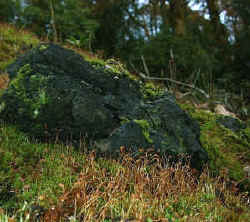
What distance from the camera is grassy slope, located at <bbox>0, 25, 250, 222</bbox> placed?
247 centimetres

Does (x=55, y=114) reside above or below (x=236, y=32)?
below

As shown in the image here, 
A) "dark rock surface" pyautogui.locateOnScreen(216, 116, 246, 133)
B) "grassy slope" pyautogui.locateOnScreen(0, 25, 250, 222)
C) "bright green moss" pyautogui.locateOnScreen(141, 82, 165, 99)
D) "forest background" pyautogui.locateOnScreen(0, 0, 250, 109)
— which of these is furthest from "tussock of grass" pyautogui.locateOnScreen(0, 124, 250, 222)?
"forest background" pyautogui.locateOnScreen(0, 0, 250, 109)

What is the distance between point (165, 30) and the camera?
1245cm

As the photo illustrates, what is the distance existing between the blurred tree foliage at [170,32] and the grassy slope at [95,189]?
8.04 m

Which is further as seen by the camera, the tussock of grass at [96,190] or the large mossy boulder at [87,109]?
the large mossy boulder at [87,109]

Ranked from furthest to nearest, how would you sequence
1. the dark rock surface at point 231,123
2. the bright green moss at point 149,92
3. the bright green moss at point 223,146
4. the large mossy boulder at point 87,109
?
the dark rock surface at point 231,123 → the bright green moss at point 149,92 → the bright green moss at point 223,146 → the large mossy boulder at point 87,109

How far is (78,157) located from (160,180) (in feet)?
4.05

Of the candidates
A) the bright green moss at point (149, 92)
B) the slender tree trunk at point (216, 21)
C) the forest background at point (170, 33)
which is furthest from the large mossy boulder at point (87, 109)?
the slender tree trunk at point (216, 21)

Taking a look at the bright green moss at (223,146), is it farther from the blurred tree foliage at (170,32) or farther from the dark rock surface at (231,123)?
the blurred tree foliage at (170,32)

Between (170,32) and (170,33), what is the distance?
8 centimetres

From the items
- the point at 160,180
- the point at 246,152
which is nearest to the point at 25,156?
the point at 160,180

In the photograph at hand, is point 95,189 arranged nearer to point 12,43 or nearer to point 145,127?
point 145,127

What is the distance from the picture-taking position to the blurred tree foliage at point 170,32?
37.4 ft

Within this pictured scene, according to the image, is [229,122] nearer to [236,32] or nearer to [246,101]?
[246,101]
